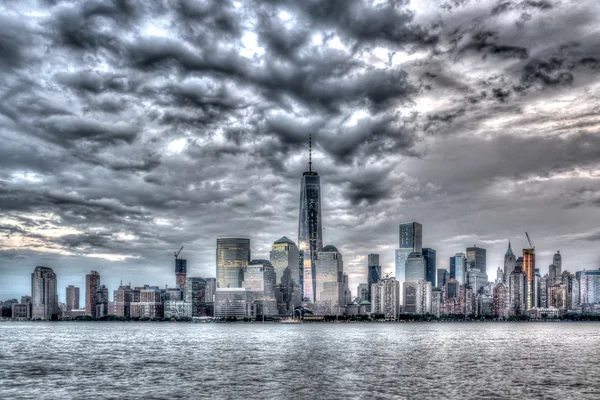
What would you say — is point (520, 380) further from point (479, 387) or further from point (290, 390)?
point (290, 390)

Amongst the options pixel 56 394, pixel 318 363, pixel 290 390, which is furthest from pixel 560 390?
pixel 56 394

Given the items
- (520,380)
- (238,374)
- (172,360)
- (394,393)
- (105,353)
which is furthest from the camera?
(105,353)

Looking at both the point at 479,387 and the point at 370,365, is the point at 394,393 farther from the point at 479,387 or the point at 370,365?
the point at 370,365

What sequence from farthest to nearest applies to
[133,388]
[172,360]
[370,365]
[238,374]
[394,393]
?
[172,360] < [370,365] < [238,374] < [133,388] < [394,393]

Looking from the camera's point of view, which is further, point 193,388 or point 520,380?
point 520,380

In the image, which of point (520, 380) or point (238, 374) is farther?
point (238, 374)

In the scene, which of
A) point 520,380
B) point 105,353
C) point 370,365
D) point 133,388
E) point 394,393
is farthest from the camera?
point 105,353

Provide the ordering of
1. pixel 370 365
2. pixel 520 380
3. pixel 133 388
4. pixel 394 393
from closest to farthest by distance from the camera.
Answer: pixel 394 393, pixel 133 388, pixel 520 380, pixel 370 365

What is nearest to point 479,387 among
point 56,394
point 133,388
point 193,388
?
point 193,388

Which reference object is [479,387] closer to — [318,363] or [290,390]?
[290,390]
